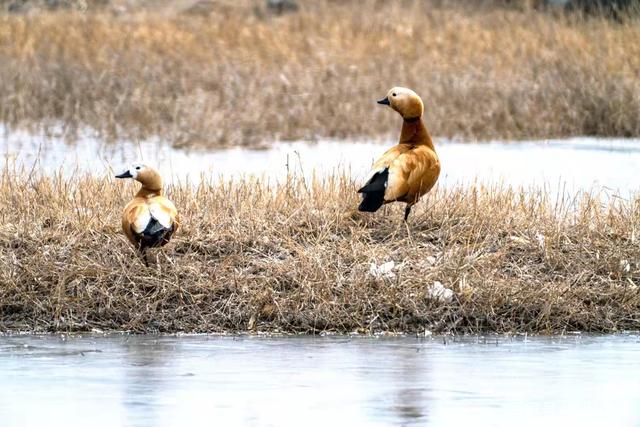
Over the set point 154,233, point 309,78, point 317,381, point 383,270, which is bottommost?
point 317,381

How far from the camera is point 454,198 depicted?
12234 mm

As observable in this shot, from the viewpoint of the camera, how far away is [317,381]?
827cm

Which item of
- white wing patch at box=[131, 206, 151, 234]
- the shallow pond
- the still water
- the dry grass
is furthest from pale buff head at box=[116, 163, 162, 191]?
the dry grass

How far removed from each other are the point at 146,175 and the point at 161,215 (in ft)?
1.32

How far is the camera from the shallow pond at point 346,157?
57.9 feet

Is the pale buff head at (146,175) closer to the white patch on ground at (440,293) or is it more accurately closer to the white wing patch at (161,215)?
the white wing patch at (161,215)

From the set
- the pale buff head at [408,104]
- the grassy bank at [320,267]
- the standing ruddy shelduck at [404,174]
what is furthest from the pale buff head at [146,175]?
the pale buff head at [408,104]

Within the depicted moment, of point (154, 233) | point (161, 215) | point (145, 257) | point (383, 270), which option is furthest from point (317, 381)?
point (145, 257)

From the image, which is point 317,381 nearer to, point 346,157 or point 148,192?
point 148,192

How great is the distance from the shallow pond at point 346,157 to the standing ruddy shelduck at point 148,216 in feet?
21.0

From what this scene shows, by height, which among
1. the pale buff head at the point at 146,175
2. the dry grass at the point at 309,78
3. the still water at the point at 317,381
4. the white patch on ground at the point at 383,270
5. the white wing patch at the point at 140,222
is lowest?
the still water at the point at 317,381

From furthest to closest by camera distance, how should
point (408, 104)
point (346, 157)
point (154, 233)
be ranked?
point (346, 157) → point (408, 104) → point (154, 233)

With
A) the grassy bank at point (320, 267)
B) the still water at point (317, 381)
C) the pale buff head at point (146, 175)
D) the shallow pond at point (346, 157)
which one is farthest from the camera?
the shallow pond at point (346, 157)

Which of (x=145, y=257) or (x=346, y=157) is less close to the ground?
(x=346, y=157)
